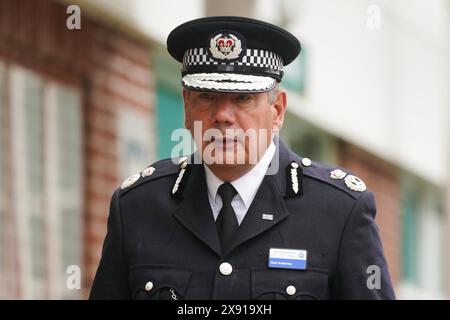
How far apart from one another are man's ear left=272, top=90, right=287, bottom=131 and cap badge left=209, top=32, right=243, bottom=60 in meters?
0.18

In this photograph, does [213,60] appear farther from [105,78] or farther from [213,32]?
[105,78]

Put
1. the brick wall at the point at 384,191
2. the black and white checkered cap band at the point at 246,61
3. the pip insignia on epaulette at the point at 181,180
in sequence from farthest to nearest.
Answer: the brick wall at the point at 384,191 → the pip insignia on epaulette at the point at 181,180 → the black and white checkered cap band at the point at 246,61

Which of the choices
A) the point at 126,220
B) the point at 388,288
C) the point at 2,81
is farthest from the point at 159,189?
the point at 2,81

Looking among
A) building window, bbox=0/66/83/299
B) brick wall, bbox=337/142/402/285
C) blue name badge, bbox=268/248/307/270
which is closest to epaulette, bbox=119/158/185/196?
blue name badge, bbox=268/248/307/270

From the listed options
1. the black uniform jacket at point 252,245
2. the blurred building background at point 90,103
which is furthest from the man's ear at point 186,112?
the blurred building background at point 90,103

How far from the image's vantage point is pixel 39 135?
23.6 feet

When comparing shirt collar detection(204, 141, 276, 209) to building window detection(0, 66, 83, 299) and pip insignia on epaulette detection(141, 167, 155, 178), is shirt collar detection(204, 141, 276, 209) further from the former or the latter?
building window detection(0, 66, 83, 299)

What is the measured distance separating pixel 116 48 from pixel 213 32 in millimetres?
3750

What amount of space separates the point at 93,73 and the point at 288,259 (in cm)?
387

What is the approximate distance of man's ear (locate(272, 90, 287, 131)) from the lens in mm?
3807

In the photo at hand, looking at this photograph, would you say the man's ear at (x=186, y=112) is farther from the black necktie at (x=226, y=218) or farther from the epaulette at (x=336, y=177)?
the epaulette at (x=336, y=177)

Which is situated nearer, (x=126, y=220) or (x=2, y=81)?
(x=126, y=220)

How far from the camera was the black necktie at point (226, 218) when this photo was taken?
378cm

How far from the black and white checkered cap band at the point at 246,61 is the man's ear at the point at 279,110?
74 mm
